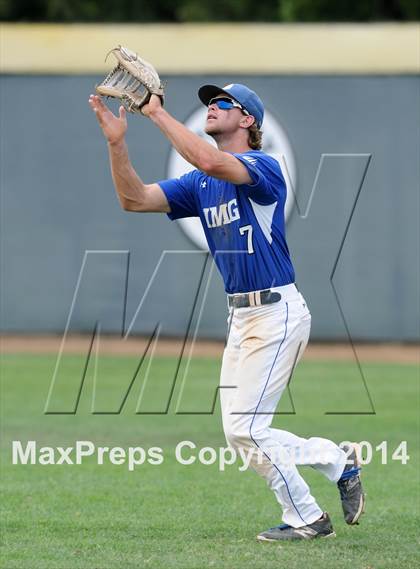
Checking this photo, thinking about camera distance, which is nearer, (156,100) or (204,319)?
(156,100)

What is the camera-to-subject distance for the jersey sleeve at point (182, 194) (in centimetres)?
681

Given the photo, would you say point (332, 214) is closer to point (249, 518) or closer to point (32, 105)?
point (32, 105)

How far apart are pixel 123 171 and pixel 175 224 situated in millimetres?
9920

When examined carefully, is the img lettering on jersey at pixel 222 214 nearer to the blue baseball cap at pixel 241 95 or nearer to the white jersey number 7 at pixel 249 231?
the white jersey number 7 at pixel 249 231

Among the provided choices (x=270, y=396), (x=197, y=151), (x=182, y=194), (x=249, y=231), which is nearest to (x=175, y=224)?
(x=182, y=194)

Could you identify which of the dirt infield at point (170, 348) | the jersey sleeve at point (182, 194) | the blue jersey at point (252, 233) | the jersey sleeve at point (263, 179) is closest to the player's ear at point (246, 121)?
the blue jersey at point (252, 233)

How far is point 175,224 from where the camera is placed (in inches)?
648

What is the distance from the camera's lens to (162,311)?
16547mm

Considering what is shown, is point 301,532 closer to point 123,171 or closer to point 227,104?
point 123,171

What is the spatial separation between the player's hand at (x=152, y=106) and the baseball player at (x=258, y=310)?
1.17 feet

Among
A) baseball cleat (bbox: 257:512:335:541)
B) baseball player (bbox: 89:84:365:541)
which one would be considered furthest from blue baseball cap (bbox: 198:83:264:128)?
baseball cleat (bbox: 257:512:335:541)

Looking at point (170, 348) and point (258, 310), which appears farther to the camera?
point (170, 348)

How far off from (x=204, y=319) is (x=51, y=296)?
2.10 meters

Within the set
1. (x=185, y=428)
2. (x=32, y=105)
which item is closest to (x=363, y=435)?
(x=185, y=428)
